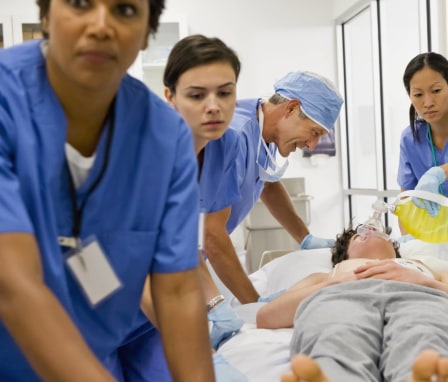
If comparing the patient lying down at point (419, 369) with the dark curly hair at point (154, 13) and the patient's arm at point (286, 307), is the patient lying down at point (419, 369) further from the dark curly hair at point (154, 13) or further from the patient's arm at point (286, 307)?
the patient's arm at point (286, 307)

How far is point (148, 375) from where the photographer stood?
3.95 ft

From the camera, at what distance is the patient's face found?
2.25 m

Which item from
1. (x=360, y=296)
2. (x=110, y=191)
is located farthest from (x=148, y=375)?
(x=360, y=296)

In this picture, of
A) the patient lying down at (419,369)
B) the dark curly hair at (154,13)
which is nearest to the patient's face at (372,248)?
the patient lying down at (419,369)

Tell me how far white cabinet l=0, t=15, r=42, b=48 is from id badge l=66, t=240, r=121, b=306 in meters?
3.88

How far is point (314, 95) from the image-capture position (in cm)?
220

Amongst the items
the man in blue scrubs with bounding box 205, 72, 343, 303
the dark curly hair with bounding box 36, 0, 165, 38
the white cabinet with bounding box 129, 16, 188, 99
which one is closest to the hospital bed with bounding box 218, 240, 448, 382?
the man in blue scrubs with bounding box 205, 72, 343, 303

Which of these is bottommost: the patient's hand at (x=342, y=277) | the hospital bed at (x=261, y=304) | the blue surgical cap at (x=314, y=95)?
the hospital bed at (x=261, y=304)

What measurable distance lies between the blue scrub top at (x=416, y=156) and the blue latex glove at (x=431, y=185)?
1.05 feet

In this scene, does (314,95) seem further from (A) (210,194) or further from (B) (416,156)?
(B) (416,156)

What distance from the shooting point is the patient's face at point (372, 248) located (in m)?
2.25

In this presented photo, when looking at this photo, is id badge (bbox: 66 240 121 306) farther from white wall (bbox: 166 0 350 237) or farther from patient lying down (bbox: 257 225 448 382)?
white wall (bbox: 166 0 350 237)

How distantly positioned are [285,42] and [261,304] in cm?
323

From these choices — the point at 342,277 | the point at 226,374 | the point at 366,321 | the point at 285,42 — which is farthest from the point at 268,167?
the point at 285,42
